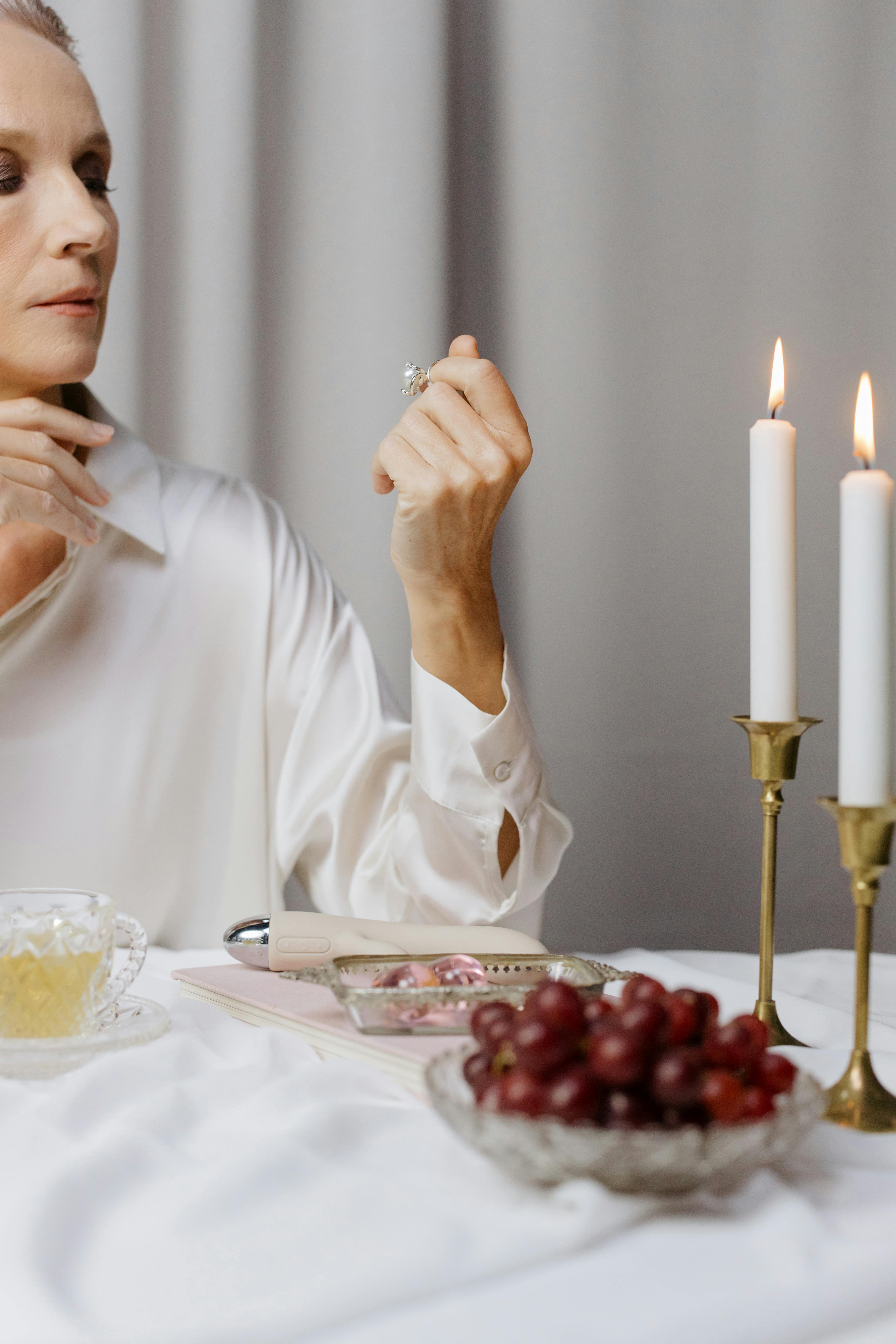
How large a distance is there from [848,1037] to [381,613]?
1247 millimetres

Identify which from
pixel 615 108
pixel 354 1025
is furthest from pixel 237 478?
pixel 354 1025

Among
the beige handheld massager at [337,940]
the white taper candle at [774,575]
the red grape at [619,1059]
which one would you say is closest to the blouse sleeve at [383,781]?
the beige handheld massager at [337,940]

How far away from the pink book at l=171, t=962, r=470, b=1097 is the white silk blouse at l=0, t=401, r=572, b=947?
0.40m

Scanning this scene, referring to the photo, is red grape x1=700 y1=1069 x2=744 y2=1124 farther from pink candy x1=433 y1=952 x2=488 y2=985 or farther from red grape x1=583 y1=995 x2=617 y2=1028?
pink candy x1=433 y1=952 x2=488 y2=985

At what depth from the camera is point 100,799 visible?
1.31 m

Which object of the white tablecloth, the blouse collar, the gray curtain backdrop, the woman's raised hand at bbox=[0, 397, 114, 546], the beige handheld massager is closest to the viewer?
the white tablecloth

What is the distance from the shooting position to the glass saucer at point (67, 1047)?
60 centimetres

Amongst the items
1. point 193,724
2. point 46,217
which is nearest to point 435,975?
point 193,724

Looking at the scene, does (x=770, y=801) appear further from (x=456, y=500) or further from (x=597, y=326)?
(x=597, y=326)

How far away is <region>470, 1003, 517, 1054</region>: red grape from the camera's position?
0.46m

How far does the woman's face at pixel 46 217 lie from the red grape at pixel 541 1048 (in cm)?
97

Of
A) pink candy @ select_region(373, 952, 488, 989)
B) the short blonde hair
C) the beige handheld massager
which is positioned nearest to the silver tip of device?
the beige handheld massager

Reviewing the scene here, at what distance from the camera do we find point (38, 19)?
1.29 metres

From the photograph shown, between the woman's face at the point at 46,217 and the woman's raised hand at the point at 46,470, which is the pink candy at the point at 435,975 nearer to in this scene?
the woman's raised hand at the point at 46,470
